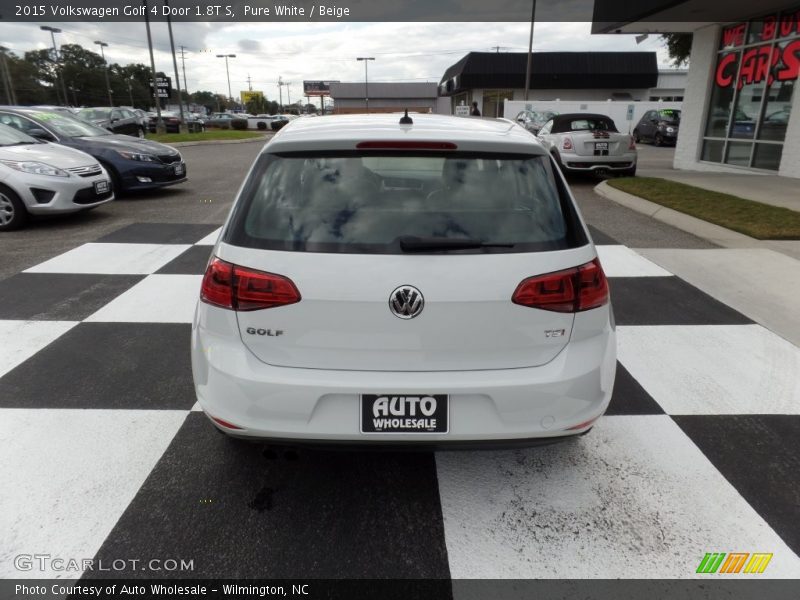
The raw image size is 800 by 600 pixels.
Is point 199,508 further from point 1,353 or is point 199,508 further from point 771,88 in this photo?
point 771,88

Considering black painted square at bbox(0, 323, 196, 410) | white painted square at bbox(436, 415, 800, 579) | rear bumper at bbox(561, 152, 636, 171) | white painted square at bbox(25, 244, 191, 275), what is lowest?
white painted square at bbox(436, 415, 800, 579)

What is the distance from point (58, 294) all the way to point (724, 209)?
29.1 feet

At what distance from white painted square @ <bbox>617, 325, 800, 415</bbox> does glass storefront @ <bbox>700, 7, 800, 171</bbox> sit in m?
11.0

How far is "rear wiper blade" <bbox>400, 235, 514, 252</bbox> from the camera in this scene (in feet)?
6.86

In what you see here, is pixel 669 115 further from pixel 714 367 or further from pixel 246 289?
pixel 246 289

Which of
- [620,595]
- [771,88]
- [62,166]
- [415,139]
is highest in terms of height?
[771,88]

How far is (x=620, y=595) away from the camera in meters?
1.97

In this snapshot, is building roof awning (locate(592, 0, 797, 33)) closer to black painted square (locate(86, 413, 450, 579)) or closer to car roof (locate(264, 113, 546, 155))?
car roof (locate(264, 113, 546, 155))

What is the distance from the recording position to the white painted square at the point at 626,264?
5.78 metres

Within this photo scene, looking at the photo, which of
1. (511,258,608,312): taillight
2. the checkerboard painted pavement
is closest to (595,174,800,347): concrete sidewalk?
the checkerboard painted pavement

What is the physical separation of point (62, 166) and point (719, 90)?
15.1m

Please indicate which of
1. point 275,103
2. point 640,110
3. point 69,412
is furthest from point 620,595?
point 275,103

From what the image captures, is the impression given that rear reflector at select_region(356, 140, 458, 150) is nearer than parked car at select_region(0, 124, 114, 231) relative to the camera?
Yes

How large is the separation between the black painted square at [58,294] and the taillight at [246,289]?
286 centimetres
